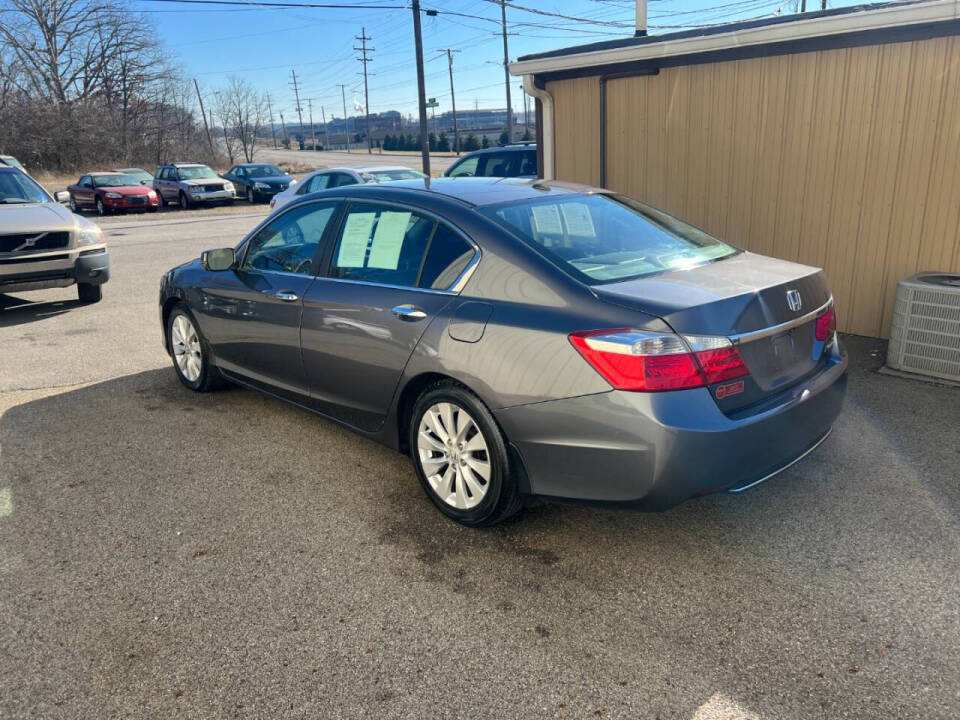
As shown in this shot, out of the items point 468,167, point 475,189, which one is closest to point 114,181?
point 468,167

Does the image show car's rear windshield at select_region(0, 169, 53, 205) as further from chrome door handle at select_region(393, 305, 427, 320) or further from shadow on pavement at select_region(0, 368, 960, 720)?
chrome door handle at select_region(393, 305, 427, 320)

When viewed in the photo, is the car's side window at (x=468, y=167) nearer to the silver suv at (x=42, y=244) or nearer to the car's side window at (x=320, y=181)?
the car's side window at (x=320, y=181)

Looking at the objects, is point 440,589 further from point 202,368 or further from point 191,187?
point 191,187

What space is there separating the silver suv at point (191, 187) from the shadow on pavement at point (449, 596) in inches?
909

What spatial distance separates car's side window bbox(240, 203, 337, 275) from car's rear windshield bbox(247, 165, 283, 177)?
25.3 meters

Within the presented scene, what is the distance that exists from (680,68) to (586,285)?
501cm

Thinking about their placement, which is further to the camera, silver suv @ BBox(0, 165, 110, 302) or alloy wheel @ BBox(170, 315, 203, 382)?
Result: silver suv @ BBox(0, 165, 110, 302)

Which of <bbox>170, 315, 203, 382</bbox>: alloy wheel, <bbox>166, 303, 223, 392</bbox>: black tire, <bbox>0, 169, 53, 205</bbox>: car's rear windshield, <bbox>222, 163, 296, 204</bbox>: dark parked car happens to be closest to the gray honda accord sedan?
<bbox>166, 303, 223, 392</bbox>: black tire

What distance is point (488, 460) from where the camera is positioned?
10.9 ft

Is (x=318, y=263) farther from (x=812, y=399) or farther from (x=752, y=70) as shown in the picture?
(x=752, y=70)

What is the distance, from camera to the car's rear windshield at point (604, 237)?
133 inches

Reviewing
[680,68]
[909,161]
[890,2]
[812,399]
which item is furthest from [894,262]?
[812,399]

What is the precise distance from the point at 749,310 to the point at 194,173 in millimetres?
26716

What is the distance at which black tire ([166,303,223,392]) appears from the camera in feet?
17.4
